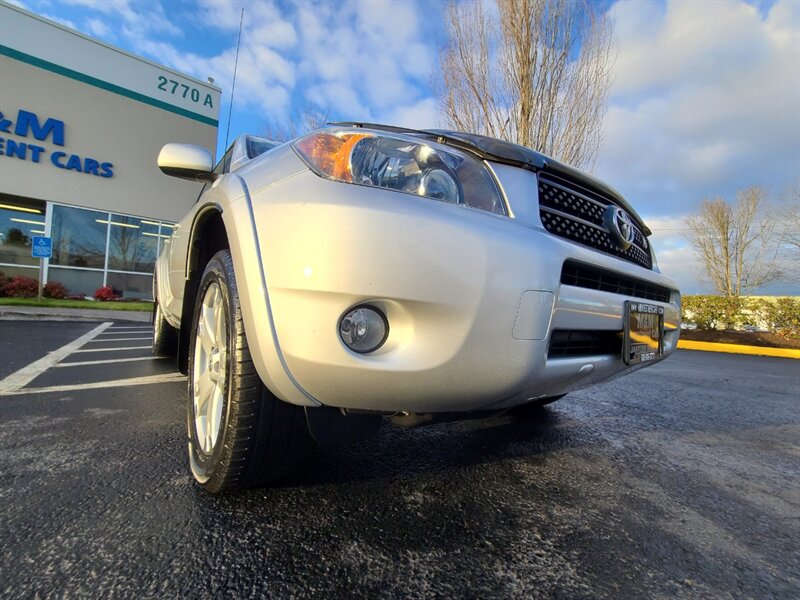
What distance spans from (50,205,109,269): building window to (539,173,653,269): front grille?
16.3 meters

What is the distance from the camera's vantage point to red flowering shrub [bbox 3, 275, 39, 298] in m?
12.5

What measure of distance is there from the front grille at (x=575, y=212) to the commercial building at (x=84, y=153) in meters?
16.3

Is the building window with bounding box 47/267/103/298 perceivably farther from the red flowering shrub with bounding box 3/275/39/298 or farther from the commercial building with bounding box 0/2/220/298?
the red flowering shrub with bounding box 3/275/39/298

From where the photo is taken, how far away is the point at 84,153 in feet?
46.1

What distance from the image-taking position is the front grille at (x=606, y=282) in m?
1.44

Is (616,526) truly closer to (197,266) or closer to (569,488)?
(569,488)

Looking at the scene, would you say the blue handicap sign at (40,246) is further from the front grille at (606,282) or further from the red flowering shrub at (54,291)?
the front grille at (606,282)

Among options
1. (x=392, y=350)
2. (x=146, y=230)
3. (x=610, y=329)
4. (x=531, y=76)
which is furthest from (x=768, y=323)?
(x=146, y=230)

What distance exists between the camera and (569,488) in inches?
65.3

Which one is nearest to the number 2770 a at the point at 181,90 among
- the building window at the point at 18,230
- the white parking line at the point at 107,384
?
the building window at the point at 18,230

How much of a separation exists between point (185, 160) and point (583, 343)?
2055 millimetres

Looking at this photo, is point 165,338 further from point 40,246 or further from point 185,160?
point 40,246

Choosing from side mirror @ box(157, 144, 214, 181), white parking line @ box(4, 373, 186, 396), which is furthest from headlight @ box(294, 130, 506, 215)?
white parking line @ box(4, 373, 186, 396)

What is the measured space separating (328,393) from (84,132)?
17.2 m
